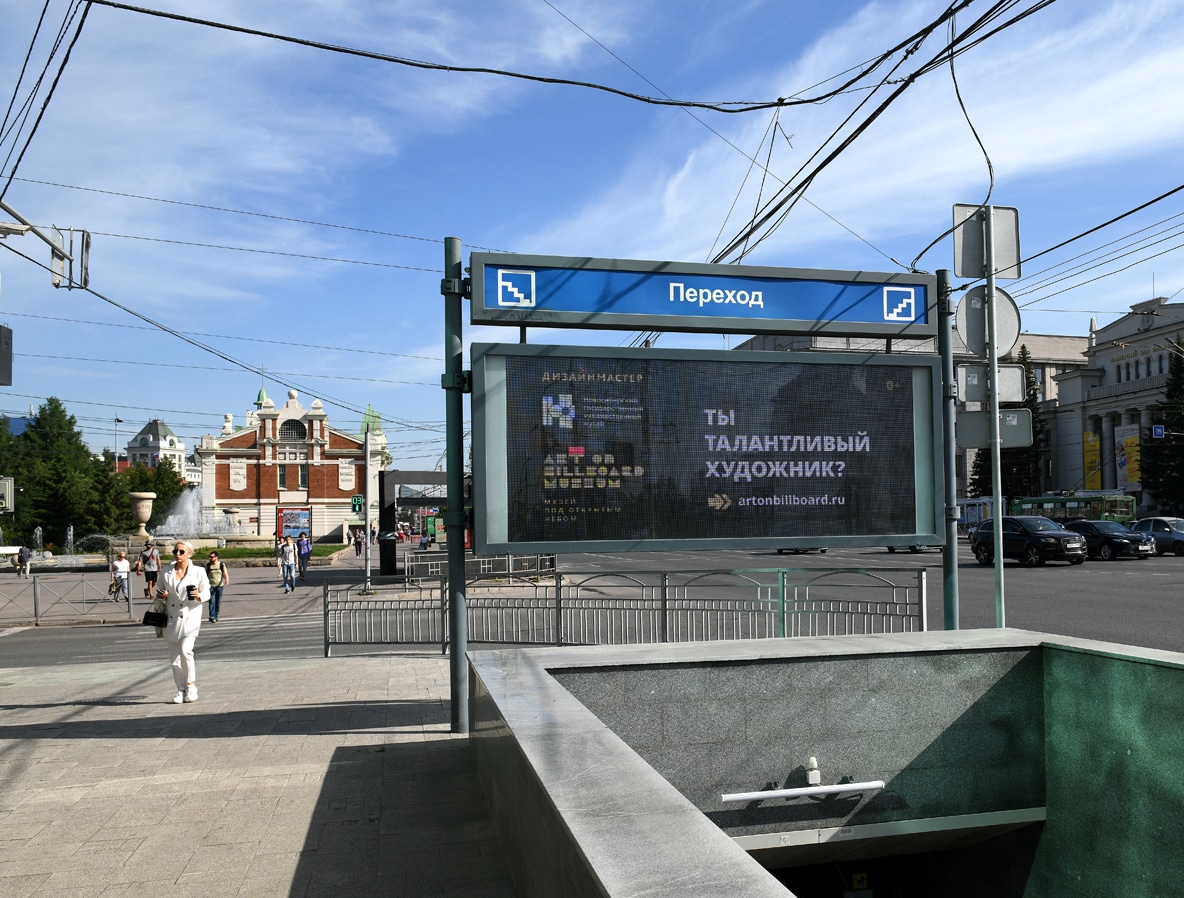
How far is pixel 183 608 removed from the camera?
9469 mm

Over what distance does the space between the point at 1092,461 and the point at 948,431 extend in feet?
250

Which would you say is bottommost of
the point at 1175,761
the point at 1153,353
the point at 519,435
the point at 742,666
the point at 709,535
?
the point at 1175,761

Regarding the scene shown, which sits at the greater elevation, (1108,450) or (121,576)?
(1108,450)

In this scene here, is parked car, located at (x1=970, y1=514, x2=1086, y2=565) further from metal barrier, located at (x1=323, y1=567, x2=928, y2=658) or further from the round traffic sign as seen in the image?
the round traffic sign

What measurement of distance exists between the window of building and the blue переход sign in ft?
278

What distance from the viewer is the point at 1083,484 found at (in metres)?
80.7

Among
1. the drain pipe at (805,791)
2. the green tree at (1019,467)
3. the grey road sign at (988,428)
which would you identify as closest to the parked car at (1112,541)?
the grey road sign at (988,428)

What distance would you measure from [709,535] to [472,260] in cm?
300

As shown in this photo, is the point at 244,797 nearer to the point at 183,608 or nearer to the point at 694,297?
the point at 183,608

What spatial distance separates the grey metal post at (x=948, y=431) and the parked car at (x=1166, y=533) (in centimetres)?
3432

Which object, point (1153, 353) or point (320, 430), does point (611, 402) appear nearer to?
point (1153, 353)

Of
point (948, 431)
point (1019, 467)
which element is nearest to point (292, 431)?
point (1019, 467)

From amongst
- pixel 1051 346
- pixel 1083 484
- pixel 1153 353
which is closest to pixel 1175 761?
pixel 1153 353

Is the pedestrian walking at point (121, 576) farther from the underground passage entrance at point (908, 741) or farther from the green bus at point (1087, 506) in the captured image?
the green bus at point (1087, 506)
